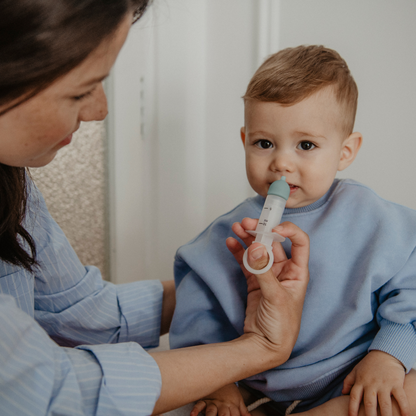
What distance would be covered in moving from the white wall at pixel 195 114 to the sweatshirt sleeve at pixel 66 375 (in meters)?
0.88

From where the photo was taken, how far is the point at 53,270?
2.90ft

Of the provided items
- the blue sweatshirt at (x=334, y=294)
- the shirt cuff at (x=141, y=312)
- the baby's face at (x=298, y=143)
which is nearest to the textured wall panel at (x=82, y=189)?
the shirt cuff at (x=141, y=312)

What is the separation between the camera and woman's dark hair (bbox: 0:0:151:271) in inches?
19.1

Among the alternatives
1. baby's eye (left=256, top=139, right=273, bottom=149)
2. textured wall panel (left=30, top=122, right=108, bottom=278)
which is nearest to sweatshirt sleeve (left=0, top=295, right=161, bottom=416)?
baby's eye (left=256, top=139, right=273, bottom=149)

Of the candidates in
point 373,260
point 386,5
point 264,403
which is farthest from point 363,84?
point 264,403

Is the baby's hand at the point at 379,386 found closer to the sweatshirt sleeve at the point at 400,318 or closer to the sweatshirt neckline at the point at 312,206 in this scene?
the sweatshirt sleeve at the point at 400,318

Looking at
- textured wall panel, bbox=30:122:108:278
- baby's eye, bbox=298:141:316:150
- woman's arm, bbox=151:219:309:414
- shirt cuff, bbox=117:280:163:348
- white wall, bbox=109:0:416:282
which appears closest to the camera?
woman's arm, bbox=151:219:309:414

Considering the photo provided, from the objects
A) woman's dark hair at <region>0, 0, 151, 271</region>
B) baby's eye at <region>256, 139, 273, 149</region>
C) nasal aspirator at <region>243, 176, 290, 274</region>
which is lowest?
nasal aspirator at <region>243, 176, 290, 274</region>

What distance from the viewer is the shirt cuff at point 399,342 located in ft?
2.29

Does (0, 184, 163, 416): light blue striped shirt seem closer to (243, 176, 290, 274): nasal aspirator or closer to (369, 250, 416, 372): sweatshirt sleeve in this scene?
(243, 176, 290, 274): nasal aspirator

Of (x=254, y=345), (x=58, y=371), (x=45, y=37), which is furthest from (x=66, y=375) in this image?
(x=45, y=37)

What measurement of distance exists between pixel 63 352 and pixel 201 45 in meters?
1.24

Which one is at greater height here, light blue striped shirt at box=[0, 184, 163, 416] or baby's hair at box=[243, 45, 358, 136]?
baby's hair at box=[243, 45, 358, 136]

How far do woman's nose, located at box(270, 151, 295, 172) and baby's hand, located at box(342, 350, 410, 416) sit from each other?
388 mm
